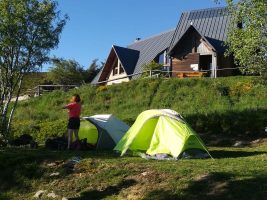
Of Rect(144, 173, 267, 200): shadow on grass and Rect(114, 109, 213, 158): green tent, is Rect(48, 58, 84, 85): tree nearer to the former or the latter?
Rect(114, 109, 213, 158): green tent

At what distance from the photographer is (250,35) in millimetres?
16406

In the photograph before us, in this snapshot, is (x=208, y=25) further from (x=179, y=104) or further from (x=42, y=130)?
(x=42, y=130)

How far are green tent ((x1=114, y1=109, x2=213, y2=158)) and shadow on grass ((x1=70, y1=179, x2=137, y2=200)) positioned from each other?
8.73 feet

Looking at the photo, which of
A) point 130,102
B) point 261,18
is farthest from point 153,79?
point 261,18

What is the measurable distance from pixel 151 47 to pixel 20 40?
1133 inches

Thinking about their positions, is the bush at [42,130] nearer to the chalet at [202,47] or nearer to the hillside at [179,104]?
the hillside at [179,104]

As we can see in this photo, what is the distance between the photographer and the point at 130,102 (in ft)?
94.5

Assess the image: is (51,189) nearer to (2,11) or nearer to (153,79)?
(2,11)

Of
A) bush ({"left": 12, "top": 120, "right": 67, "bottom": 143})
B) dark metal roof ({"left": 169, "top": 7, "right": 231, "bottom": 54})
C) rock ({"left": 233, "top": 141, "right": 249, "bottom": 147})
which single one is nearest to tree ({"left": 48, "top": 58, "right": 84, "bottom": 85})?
dark metal roof ({"left": 169, "top": 7, "right": 231, "bottom": 54})

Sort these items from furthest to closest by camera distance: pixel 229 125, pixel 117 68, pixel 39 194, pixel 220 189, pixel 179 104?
1. pixel 117 68
2. pixel 179 104
3. pixel 229 125
4. pixel 39 194
5. pixel 220 189

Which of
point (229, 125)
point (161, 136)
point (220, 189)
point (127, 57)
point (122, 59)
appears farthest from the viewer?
point (127, 57)

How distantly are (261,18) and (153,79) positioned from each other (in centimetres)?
1595

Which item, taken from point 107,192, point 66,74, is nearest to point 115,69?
point 66,74

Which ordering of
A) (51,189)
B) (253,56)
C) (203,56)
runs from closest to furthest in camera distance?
(51,189), (253,56), (203,56)
